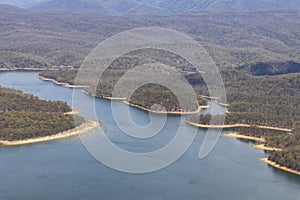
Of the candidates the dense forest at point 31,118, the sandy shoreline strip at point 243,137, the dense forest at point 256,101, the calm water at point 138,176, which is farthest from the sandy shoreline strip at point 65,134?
the sandy shoreline strip at point 243,137

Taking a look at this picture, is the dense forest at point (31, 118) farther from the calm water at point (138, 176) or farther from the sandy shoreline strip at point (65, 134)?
the calm water at point (138, 176)

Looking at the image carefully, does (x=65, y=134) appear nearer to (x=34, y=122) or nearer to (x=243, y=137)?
(x=34, y=122)

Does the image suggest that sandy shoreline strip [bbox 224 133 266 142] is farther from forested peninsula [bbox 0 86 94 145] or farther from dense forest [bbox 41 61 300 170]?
forested peninsula [bbox 0 86 94 145]

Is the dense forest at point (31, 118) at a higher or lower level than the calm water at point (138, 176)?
higher

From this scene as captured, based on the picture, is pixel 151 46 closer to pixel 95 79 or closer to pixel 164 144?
pixel 95 79

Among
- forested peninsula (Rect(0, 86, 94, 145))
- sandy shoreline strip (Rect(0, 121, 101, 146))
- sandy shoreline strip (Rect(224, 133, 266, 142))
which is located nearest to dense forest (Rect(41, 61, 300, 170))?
sandy shoreline strip (Rect(224, 133, 266, 142))

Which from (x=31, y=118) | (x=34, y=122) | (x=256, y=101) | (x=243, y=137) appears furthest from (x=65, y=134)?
(x=256, y=101)
